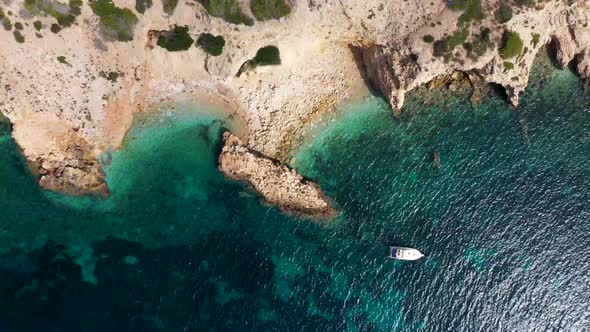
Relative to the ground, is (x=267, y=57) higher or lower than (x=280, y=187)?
higher

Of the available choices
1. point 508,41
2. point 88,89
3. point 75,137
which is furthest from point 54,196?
point 508,41

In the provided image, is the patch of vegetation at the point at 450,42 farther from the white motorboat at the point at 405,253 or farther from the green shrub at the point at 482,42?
the white motorboat at the point at 405,253

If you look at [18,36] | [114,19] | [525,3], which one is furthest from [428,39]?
[18,36]

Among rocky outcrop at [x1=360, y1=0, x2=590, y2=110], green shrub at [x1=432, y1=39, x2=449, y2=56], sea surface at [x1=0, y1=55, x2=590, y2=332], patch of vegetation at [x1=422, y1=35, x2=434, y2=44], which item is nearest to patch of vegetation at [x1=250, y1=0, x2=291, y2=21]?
rocky outcrop at [x1=360, y1=0, x2=590, y2=110]

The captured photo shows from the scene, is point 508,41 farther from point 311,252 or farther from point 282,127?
point 311,252

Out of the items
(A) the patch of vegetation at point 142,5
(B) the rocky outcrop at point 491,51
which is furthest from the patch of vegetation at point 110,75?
(B) the rocky outcrop at point 491,51

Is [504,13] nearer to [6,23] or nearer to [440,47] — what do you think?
[440,47]

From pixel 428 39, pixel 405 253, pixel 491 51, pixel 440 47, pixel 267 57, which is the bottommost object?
pixel 405 253
